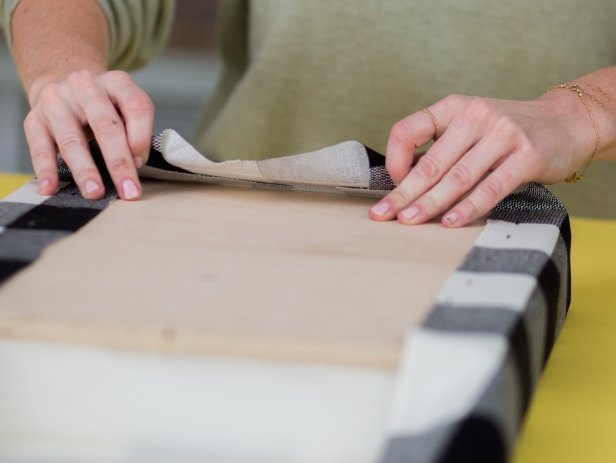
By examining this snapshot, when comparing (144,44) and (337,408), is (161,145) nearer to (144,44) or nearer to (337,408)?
(337,408)

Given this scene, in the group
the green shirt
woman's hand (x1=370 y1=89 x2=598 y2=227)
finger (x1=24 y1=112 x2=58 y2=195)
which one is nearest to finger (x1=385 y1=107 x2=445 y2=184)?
woman's hand (x1=370 y1=89 x2=598 y2=227)

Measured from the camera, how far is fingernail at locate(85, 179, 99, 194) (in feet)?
2.46

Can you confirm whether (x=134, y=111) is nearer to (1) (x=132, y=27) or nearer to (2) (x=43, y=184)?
(2) (x=43, y=184)

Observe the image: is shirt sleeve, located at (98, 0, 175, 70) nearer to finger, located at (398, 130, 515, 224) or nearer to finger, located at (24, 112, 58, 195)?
finger, located at (24, 112, 58, 195)

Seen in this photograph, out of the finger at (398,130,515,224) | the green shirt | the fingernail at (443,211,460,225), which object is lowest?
the green shirt

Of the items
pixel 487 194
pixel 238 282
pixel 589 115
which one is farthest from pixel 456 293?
pixel 589 115

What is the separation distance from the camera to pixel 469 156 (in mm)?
809

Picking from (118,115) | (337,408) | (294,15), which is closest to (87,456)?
(337,408)

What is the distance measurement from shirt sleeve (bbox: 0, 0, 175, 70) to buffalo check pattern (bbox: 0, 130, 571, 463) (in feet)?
1.37

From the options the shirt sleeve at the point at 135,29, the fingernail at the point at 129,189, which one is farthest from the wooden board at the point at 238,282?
the shirt sleeve at the point at 135,29

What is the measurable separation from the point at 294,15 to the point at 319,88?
10 cm

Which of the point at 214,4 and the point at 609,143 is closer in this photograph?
the point at 609,143

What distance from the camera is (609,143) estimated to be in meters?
0.94

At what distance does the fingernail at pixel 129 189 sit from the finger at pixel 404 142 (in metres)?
0.21
